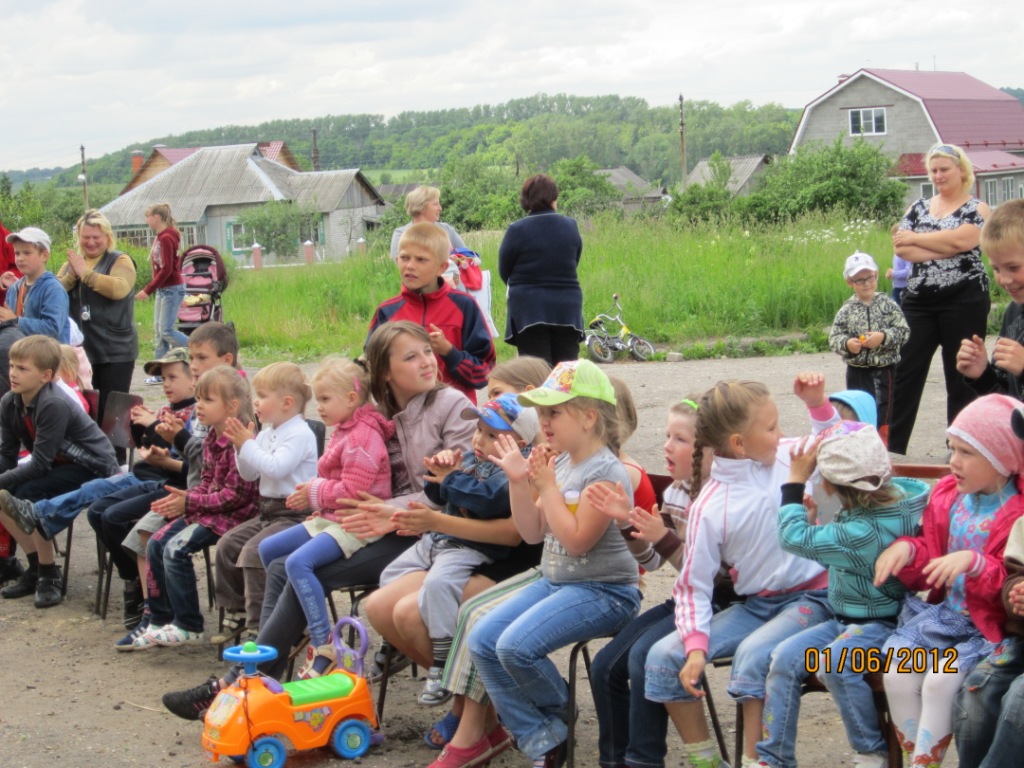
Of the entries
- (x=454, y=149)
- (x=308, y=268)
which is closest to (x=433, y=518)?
(x=308, y=268)

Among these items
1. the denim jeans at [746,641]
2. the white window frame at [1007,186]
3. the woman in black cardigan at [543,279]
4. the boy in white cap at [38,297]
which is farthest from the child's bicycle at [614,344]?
the white window frame at [1007,186]

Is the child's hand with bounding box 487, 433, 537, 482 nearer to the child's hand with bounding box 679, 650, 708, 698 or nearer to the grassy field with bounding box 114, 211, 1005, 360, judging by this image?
the child's hand with bounding box 679, 650, 708, 698

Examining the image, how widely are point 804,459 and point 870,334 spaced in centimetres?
434

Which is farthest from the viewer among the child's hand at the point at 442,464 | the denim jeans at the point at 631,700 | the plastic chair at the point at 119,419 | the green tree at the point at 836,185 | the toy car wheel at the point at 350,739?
the green tree at the point at 836,185

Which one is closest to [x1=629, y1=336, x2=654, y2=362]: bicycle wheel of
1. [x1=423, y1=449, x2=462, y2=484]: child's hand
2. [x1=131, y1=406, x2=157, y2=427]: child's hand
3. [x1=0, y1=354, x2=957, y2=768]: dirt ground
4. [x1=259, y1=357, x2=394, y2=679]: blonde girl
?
[x1=0, y1=354, x2=957, y2=768]: dirt ground

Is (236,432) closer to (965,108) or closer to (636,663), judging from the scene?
(636,663)

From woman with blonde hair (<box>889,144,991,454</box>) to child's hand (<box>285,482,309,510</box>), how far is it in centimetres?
405

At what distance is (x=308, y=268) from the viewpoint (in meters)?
22.6

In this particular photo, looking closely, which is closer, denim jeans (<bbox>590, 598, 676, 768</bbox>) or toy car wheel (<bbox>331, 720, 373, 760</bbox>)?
denim jeans (<bbox>590, 598, 676, 768</bbox>)

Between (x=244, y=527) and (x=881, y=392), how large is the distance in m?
4.43

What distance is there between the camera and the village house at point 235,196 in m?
70.7

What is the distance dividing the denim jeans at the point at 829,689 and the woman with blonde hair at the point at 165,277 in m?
10.5

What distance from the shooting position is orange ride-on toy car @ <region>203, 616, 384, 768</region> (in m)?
3.93
